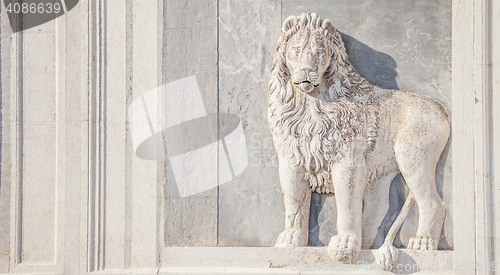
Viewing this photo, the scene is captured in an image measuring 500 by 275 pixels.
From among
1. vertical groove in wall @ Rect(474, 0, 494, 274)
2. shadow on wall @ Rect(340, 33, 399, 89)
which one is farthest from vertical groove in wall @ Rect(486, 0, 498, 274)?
shadow on wall @ Rect(340, 33, 399, 89)

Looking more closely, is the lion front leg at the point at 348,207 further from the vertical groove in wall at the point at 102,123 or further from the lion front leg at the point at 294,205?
the vertical groove in wall at the point at 102,123

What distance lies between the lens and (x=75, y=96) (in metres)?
3.86

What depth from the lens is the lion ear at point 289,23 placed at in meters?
3.66

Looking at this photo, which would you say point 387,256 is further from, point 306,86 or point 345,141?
point 306,86

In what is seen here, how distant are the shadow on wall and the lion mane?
10 centimetres

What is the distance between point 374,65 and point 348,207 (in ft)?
3.97

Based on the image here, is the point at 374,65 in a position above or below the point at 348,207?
above

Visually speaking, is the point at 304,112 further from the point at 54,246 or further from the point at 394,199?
the point at 54,246

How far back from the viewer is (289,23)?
3682mm

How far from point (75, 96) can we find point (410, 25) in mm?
2914

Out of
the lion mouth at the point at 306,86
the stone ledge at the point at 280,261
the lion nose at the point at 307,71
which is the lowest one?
the stone ledge at the point at 280,261

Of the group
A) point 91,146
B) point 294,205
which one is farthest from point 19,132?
point 294,205

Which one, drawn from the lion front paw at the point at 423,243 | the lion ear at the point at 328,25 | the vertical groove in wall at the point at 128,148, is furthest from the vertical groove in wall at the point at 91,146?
the lion front paw at the point at 423,243

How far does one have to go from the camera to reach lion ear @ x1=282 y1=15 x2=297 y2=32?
144 inches
